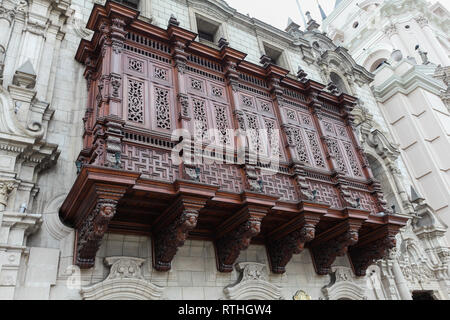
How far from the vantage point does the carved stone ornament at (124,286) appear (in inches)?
216

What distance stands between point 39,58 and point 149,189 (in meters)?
3.90

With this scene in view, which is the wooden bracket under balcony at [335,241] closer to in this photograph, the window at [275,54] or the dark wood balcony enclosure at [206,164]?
the dark wood balcony enclosure at [206,164]

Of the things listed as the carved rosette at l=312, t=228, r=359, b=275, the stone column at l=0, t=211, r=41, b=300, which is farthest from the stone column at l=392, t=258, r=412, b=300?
the stone column at l=0, t=211, r=41, b=300

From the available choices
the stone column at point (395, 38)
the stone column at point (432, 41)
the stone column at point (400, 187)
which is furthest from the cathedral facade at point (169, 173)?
the stone column at point (432, 41)

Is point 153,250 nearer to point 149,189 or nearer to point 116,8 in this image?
A: point 149,189

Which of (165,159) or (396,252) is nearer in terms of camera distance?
(165,159)

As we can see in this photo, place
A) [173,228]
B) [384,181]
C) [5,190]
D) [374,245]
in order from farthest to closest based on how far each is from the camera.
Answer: [384,181]
[374,245]
[173,228]
[5,190]

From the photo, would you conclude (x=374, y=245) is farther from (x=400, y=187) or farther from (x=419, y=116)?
(x=419, y=116)

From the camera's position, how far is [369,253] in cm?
868

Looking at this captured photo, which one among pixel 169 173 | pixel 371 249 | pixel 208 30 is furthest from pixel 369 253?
pixel 208 30

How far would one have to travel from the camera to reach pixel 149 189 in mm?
5320

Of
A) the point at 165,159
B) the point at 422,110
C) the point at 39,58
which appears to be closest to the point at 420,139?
the point at 422,110

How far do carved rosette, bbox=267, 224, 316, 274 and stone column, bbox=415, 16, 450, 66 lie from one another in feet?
70.6

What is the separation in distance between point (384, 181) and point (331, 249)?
598 centimetres
